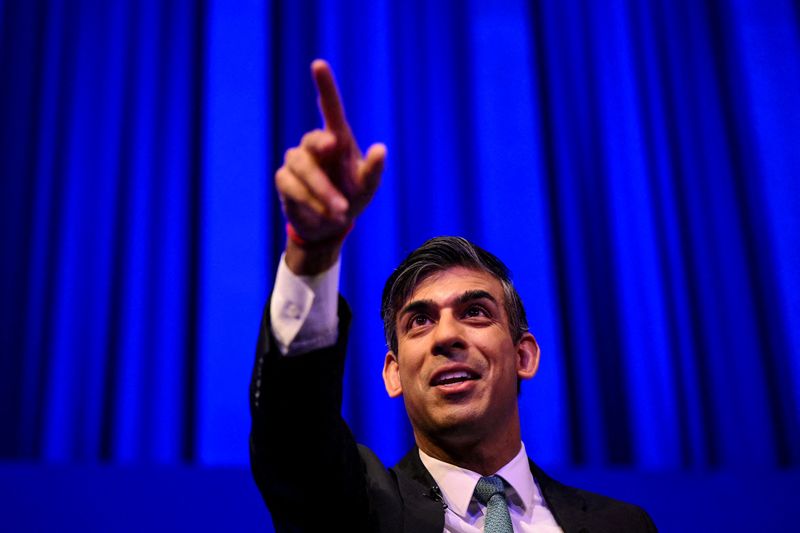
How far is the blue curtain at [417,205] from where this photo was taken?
7.68ft

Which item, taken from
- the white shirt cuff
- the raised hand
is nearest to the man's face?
the white shirt cuff

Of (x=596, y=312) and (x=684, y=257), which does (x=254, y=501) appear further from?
(x=684, y=257)

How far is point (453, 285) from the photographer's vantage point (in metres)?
1.37

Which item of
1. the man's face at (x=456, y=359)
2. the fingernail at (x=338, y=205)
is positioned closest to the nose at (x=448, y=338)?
the man's face at (x=456, y=359)

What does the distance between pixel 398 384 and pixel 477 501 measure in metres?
0.24

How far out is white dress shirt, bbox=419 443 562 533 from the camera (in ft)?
4.05

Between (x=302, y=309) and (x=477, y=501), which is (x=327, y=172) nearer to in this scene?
(x=302, y=309)

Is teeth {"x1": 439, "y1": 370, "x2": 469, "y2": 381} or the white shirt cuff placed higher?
the white shirt cuff

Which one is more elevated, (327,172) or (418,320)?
(327,172)

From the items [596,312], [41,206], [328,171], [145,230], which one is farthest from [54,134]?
[328,171]

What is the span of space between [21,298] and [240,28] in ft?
3.50

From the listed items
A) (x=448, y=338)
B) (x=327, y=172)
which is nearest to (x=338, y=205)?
(x=327, y=172)

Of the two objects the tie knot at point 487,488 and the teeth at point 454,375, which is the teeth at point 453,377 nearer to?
the teeth at point 454,375

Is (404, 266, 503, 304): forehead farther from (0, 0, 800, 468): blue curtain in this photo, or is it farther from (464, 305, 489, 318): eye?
(0, 0, 800, 468): blue curtain
